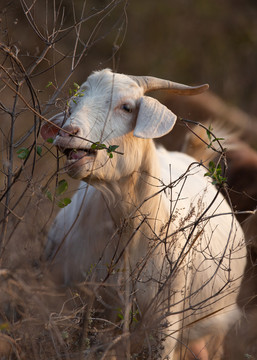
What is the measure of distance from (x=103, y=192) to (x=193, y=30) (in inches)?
413

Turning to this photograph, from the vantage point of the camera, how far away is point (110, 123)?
391 centimetres

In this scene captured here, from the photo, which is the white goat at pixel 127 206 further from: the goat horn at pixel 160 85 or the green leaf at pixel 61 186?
the green leaf at pixel 61 186

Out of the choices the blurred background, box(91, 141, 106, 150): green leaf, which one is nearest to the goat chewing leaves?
box(91, 141, 106, 150): green leaf

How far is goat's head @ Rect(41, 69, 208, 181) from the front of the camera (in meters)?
3.67

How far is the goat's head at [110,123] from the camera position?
3.67 m

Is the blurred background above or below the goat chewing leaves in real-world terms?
above

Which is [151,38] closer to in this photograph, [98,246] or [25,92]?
[25,92]

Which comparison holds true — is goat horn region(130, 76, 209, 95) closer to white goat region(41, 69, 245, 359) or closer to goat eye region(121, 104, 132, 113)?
white goat region(41, 69, 245, 359)

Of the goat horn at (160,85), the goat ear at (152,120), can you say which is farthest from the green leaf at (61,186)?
the goat horn at (160,85)

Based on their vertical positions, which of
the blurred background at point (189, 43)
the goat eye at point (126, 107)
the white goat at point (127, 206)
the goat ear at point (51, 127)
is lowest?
the white goat at point (127, 206)

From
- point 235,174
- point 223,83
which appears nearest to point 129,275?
point 235,174

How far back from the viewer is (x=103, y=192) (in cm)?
403

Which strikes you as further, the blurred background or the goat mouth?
the blurred background

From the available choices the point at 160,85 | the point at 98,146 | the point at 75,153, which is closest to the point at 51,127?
the point at 75,153
